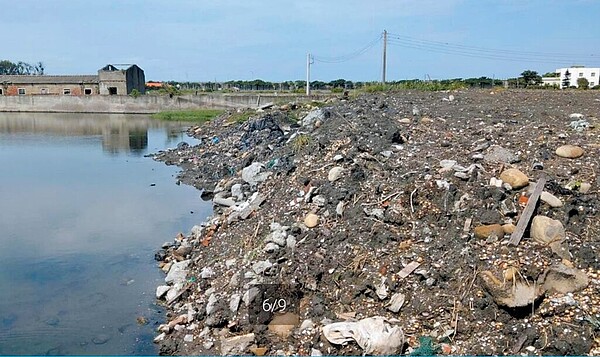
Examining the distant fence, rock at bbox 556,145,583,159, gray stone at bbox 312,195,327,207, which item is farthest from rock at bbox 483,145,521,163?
the distant fence

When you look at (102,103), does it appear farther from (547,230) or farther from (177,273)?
(547,230)

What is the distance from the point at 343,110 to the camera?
10891 millimetres

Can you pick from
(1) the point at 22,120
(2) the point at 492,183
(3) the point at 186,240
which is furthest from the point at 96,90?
(2) the point at 492,183

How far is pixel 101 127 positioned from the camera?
26.4 metres

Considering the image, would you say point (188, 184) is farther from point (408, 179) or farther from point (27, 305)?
point (408, 179)

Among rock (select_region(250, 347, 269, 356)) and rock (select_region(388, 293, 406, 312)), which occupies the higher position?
rock (select_region(388, 293, 406, 312))

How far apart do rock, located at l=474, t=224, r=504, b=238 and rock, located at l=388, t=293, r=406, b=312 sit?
0.98 metres

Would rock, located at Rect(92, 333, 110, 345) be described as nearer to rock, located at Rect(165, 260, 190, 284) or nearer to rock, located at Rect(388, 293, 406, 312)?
rock, located at Rect(165, 260, 190, 284)

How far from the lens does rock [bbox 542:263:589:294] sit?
390cm

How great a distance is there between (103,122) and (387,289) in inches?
1108

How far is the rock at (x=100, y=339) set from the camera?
4.75 meters

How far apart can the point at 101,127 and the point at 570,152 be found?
81.6 feet

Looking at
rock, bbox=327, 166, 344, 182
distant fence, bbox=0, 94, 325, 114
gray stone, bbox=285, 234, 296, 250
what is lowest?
gray stone, bbox=285, 234, 296, 250

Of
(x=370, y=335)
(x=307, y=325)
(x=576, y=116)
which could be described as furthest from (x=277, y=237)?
(x=576, y=116)
